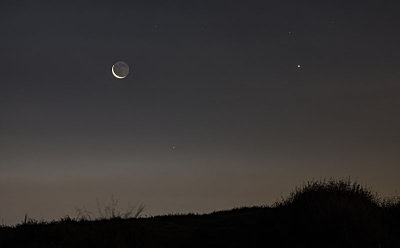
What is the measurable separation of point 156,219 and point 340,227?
23.4 feet

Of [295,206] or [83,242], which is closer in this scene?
[83,242]

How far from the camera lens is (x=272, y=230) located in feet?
48.1

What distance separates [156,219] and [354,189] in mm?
7016

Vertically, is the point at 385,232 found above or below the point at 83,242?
below

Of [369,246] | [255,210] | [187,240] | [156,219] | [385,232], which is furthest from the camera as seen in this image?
[255,210]

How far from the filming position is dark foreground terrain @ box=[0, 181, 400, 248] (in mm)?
13516

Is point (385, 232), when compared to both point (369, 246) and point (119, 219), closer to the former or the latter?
point (369, 246)

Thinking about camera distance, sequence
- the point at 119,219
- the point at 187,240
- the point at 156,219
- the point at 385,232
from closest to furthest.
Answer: the point at 385,232, the point at 187,240, the point at 119,219, the point at 156,219

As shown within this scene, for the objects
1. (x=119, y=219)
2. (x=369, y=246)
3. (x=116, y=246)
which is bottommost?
(x=369, y=246)

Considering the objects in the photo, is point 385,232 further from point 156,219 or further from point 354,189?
point 156,219

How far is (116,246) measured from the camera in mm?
13289

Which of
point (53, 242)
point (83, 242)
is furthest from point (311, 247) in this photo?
point (53, 242)

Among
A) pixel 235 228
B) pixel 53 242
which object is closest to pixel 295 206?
pixel 235 228

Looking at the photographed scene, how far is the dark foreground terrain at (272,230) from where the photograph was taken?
44.3 feet
